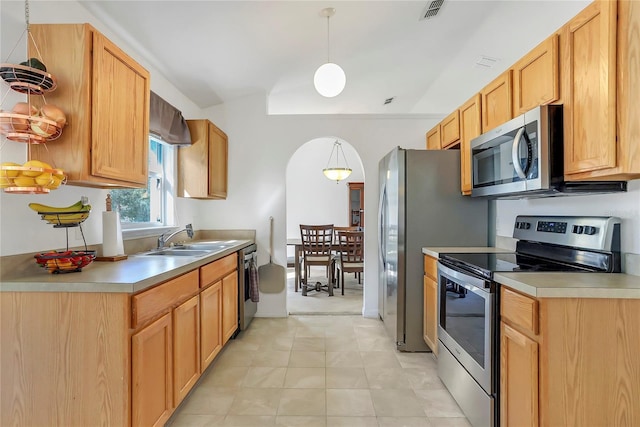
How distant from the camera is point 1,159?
145cm

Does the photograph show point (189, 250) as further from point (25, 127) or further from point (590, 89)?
point (590, 89)

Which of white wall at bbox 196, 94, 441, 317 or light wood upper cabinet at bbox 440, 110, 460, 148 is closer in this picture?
light wood upper cabinet at bbox 440, 110, 460, 148

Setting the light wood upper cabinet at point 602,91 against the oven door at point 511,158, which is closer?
the light wood upper cabinet at point 602,91

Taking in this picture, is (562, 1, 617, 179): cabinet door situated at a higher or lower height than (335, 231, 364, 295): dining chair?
higher

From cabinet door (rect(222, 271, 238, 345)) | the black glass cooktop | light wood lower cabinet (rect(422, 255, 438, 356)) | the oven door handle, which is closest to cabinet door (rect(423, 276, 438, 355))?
light wood lower cabinet (rect(422, 255, 438, 356))

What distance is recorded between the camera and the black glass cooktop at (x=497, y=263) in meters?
1.69

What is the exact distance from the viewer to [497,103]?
217 centimetres

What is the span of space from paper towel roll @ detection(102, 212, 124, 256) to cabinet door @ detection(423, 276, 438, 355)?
2.21 metres

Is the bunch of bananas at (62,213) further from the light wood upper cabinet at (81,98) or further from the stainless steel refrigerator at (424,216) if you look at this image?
the stainless steel refrigerator at (424,216)

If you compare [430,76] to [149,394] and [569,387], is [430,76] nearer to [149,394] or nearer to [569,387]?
[569,387]

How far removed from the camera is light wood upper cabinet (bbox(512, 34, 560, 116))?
1.64 metres

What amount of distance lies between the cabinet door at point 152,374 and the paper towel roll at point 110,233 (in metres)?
0.62

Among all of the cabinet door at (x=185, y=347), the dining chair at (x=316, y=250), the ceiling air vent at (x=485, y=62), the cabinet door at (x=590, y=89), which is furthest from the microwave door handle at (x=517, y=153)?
the dining chair at (x=316, y=250)

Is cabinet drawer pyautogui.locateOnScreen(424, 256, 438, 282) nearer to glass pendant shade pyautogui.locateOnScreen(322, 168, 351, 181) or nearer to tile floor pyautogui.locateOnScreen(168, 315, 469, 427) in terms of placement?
tile floor pyautogui.locateOnScreen(168, 315, 469, 427)
